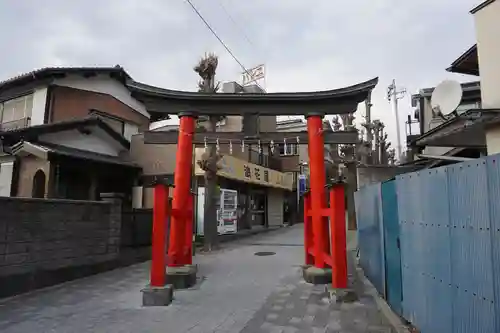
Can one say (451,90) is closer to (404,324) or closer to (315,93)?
(315,93)

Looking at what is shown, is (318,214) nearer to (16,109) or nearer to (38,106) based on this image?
(38,106)

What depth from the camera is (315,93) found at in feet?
30.1

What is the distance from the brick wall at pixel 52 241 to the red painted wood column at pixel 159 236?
2835 mm

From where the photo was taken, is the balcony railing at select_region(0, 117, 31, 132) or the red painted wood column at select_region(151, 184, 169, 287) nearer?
the red painted wood column at select_region(151, 184, 169, 287)

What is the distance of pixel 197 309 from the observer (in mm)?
6566

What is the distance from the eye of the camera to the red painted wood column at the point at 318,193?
27.6 feet

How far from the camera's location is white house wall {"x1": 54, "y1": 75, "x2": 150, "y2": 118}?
1883cm

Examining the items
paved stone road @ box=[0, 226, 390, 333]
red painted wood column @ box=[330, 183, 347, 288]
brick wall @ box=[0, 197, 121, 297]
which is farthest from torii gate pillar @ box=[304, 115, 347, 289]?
brick wall @ box=[0, 197, 121, 297]

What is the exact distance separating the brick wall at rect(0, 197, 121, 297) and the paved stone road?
1.13 ft

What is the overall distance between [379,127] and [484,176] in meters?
23.7

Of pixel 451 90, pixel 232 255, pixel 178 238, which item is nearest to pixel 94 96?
pixel 232 255

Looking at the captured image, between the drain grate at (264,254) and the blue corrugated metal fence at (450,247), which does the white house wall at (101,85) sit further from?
the blue corrugated metal fence at (450,247)

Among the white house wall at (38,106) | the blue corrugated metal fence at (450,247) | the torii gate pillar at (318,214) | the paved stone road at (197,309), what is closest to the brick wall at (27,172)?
the white house wall at (38,106)

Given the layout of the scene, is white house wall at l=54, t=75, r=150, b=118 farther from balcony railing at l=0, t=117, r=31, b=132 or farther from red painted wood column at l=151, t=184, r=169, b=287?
red painted wood column at l=151, t=184, r=169, b=287
